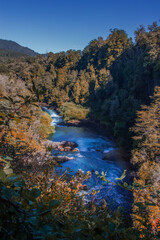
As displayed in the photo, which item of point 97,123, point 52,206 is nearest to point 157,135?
point 52,206

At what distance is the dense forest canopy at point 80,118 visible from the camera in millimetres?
720

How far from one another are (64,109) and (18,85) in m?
21.5

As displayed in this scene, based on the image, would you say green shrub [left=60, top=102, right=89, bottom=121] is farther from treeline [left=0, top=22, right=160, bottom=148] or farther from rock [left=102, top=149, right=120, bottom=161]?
rock [left=102, top=149, right=120, bottom=161]

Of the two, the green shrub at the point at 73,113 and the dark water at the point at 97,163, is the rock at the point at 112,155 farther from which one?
the green shrub at the point at 73,113

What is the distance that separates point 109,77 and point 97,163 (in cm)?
2621

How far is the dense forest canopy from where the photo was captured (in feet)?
2.36

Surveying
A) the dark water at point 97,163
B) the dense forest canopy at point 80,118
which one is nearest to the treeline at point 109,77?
the dense forest canopy at point 80,118

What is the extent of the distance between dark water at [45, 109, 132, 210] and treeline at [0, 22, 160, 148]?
292 cm

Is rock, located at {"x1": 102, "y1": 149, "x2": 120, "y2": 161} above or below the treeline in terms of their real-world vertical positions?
below

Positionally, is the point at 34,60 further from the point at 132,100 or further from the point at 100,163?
the point at 100,163

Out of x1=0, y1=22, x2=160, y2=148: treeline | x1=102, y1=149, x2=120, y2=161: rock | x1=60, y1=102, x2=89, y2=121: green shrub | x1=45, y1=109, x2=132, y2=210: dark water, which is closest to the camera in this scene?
x1=45, y1=109, x2=132, y2=210: dark water

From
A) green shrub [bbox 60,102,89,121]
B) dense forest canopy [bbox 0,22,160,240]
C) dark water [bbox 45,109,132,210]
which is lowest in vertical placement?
dark water [bbox 45,109,132,210]

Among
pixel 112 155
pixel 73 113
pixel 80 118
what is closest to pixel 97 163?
pixel 112 155

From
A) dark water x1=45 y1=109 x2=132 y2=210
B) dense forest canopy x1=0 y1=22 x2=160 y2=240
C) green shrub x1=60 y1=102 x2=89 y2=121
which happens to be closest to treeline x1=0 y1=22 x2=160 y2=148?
dense forest canopy x1=0 y1=22 x2=160 y2=240
